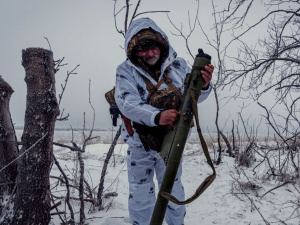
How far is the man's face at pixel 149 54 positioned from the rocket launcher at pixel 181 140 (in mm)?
611

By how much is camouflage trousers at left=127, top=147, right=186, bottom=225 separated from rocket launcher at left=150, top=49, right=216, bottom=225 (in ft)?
1.77

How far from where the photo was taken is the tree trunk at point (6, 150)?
185 cm

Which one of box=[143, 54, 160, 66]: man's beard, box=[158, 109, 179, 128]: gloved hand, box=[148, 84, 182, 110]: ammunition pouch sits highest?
box=[143, 54, 160, 66]: man's beard

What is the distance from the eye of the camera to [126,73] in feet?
5.55

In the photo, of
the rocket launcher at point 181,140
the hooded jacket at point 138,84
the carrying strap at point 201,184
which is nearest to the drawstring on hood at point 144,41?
the hooded jacket at point 138,84

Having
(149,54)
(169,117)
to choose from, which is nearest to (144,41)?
(149,54)

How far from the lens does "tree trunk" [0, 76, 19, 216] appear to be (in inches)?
72.9

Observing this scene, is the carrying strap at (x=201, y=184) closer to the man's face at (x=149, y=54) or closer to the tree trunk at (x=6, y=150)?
the man's face at (x=149, y=54)

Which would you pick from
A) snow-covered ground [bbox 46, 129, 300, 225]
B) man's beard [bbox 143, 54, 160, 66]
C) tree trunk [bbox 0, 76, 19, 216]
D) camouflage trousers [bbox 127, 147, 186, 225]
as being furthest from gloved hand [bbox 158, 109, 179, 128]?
tree trunk [bbox 0, 76, 19, 216]

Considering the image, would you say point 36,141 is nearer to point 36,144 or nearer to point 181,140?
point 36,144

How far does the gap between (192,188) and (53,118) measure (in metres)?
2.60

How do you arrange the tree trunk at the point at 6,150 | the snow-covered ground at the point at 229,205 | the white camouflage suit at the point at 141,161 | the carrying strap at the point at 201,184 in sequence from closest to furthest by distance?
1. the carrying strap at the point at 201,184
2. the white camouflage suit at the point at 141,161
3. the tree trunk at the point at 6,150
4. the snow-covered ground at the point at 229,205

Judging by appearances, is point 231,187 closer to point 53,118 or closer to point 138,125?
point 138,125

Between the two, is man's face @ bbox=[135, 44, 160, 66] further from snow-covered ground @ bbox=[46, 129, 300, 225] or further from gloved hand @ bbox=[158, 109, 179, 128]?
snow-covered ground @ bbox=[46, 129, 300, 225]
